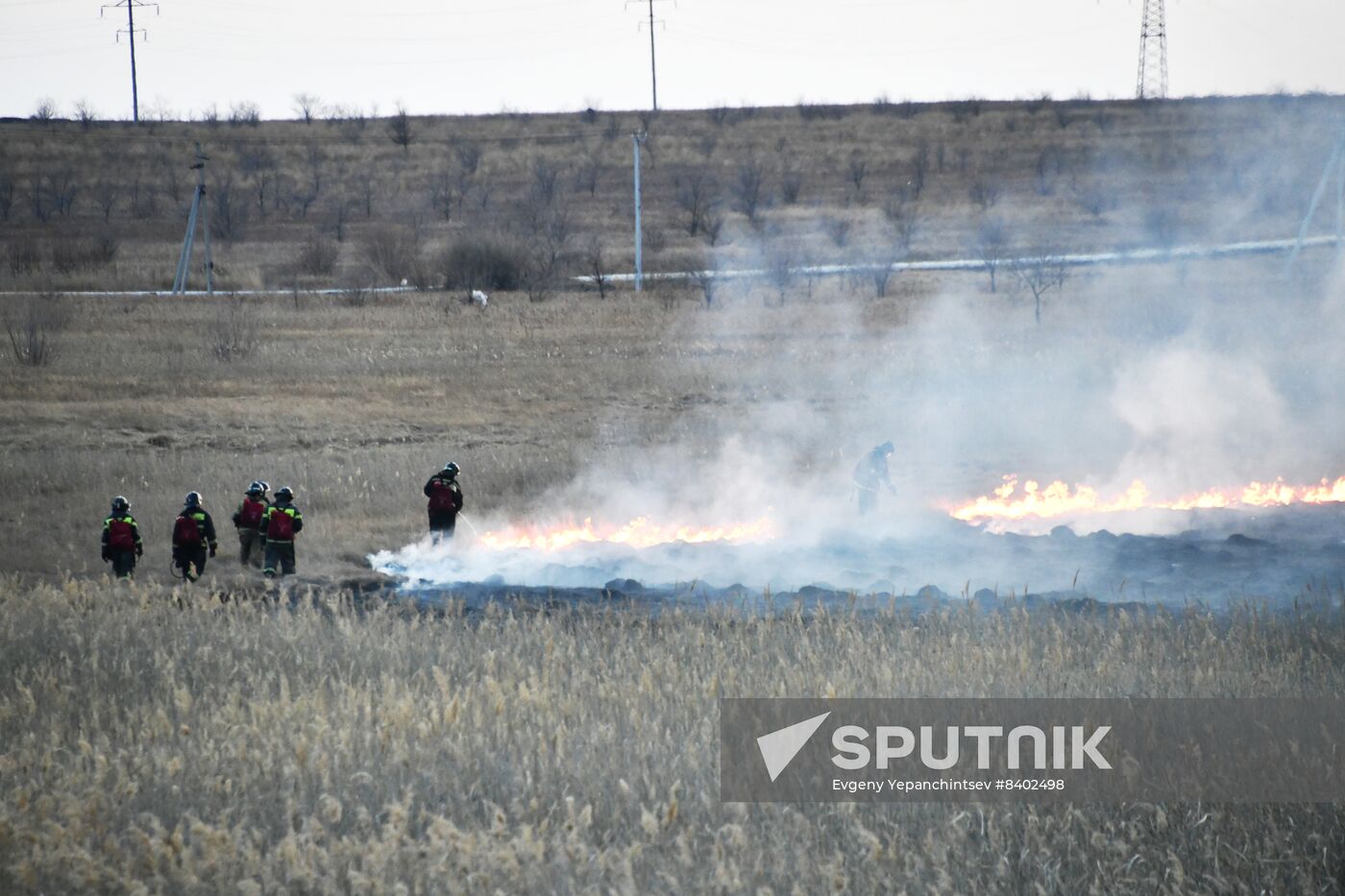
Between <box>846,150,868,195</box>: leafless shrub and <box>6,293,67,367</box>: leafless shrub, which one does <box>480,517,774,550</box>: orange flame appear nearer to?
<box>6,293,67,367</box>: leafless shrub

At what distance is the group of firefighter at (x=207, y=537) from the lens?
14.2 m

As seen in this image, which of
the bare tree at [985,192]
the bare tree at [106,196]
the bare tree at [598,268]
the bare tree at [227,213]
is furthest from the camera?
the bare tree at [106,196]

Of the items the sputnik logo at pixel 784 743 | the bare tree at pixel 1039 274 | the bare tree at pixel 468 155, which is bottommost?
the sputnik logo at pixel 784 743

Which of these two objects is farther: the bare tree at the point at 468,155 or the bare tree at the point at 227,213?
the bare tree at the point at 468,155

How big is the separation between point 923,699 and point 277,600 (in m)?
8.00

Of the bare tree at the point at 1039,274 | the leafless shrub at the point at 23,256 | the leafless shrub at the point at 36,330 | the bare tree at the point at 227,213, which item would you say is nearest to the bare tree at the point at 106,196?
the bare tree at the point at 227,213

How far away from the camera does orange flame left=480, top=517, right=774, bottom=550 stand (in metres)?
17.5

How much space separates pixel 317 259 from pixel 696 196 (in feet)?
56.6

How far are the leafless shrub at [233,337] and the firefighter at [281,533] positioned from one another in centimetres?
2100

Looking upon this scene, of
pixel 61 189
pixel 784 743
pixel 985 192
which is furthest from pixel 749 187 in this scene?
pixel 784 743

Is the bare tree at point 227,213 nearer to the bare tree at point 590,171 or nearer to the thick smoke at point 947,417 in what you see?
the bare tree at point 590,171

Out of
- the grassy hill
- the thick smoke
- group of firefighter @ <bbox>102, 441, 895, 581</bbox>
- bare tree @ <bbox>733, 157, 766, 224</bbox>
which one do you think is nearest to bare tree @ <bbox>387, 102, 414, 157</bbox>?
the grassy hill

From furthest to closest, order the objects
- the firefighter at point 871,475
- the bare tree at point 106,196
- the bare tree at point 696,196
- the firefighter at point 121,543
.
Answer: the bare tree at point 106,196 < the bare tree at point 696,196 < the firefighter at point 871,475 < the firefighter at point 121,543

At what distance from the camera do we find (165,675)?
9211 millimetres
